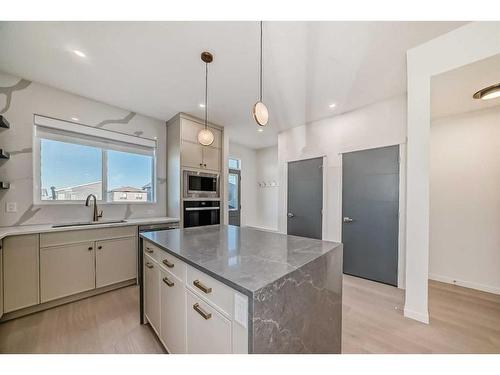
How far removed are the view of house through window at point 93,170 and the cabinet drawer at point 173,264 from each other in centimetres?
224

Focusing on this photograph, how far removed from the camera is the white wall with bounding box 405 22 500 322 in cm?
177

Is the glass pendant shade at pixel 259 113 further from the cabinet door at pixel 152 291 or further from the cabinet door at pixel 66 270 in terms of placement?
the cabinet door at pixel 66 270

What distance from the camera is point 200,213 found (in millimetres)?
3568

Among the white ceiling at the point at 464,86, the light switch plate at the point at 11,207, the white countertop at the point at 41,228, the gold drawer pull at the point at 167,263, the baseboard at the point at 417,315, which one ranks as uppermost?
the white ceiling at the point at 464,86

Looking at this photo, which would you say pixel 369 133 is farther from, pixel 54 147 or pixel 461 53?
pixel 54 147

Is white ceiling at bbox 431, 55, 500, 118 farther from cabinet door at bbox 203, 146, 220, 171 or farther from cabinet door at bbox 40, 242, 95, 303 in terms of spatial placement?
cabinet door at bbox 40, 242, 95, 303

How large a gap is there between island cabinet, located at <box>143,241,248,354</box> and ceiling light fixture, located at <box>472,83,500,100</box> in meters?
3.07

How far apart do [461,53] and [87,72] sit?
3.76m

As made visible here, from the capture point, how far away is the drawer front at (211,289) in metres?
0.91

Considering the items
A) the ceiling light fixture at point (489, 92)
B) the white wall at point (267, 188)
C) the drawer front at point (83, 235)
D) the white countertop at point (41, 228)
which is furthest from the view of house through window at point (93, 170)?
the ceiling light fixture at point (489, 92)

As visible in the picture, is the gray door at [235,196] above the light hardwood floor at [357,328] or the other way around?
above

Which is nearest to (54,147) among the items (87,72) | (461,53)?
(87,72)

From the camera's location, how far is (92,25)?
5.33 ft

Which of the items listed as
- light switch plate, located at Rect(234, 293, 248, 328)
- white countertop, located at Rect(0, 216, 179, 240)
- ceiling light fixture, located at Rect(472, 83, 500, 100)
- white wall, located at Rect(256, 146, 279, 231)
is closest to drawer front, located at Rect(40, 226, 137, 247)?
A: white countertop, located at Rect(0, 216, 179, 240)
